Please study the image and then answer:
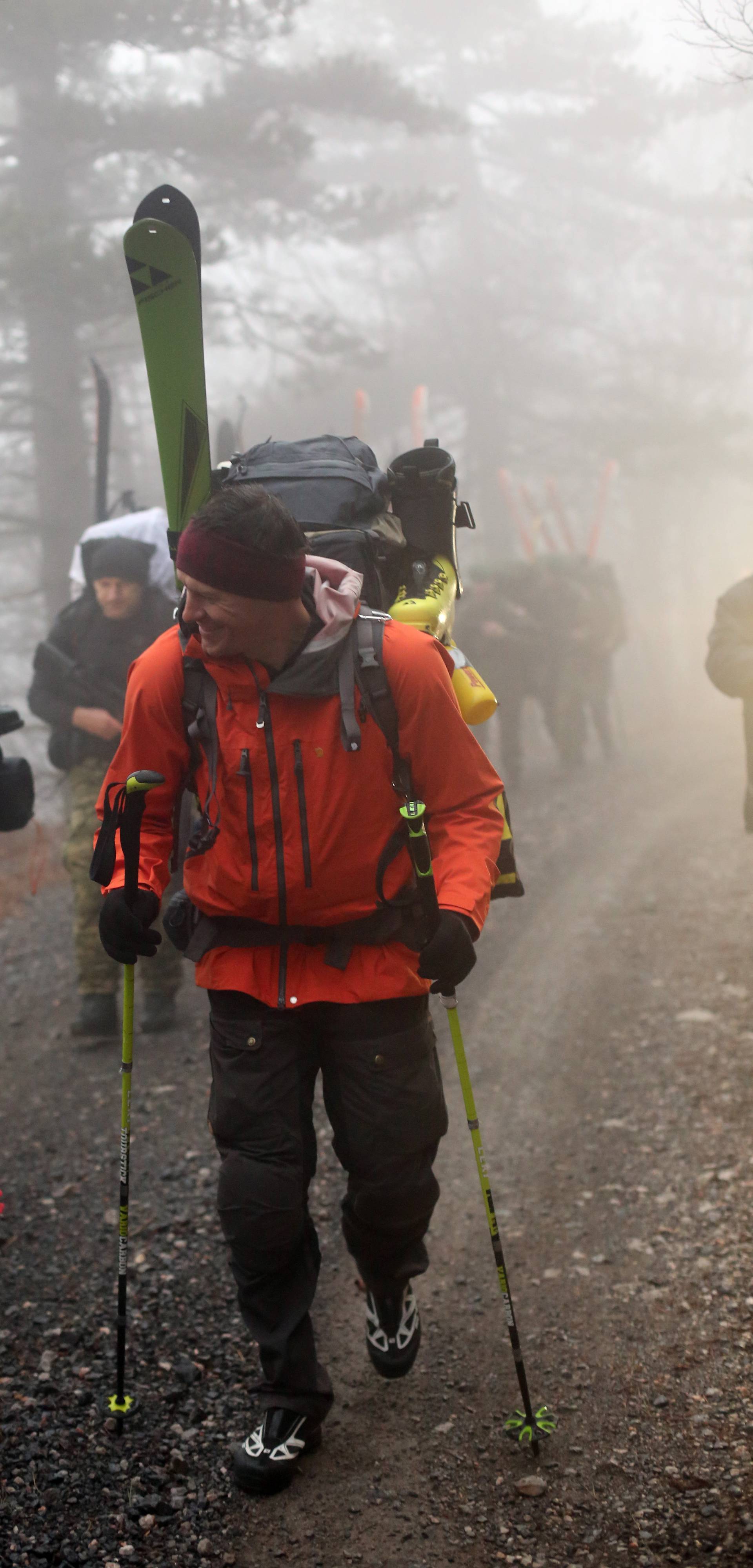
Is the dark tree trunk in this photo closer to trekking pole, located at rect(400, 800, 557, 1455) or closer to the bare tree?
the bare tree

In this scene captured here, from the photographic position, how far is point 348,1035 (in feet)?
10.5

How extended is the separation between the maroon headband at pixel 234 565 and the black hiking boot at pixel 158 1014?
4.16 m

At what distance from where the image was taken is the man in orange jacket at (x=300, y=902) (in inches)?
121

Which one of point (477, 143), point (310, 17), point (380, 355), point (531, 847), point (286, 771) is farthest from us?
point (477, 143)

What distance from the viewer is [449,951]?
9.87 feet

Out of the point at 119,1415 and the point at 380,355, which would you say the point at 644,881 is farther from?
the point at 380,355

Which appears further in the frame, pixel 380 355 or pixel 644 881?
pixel 380 355

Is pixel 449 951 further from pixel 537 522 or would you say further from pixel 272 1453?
pixel 537 522

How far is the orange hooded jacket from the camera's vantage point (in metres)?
3.07

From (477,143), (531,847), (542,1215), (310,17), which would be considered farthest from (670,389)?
(542,1215)

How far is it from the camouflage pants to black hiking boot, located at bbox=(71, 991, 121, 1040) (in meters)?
0.03

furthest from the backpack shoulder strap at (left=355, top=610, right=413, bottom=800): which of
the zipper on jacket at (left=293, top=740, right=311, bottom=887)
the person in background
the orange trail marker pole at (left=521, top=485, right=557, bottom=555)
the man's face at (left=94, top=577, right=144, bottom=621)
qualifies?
the orange trail marker pole at (left=521, top=485, right=557, bottom=555)

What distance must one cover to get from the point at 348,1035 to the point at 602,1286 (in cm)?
156

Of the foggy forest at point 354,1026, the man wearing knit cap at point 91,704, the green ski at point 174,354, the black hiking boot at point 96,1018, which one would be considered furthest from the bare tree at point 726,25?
the black hiking boot at point 96,1018
